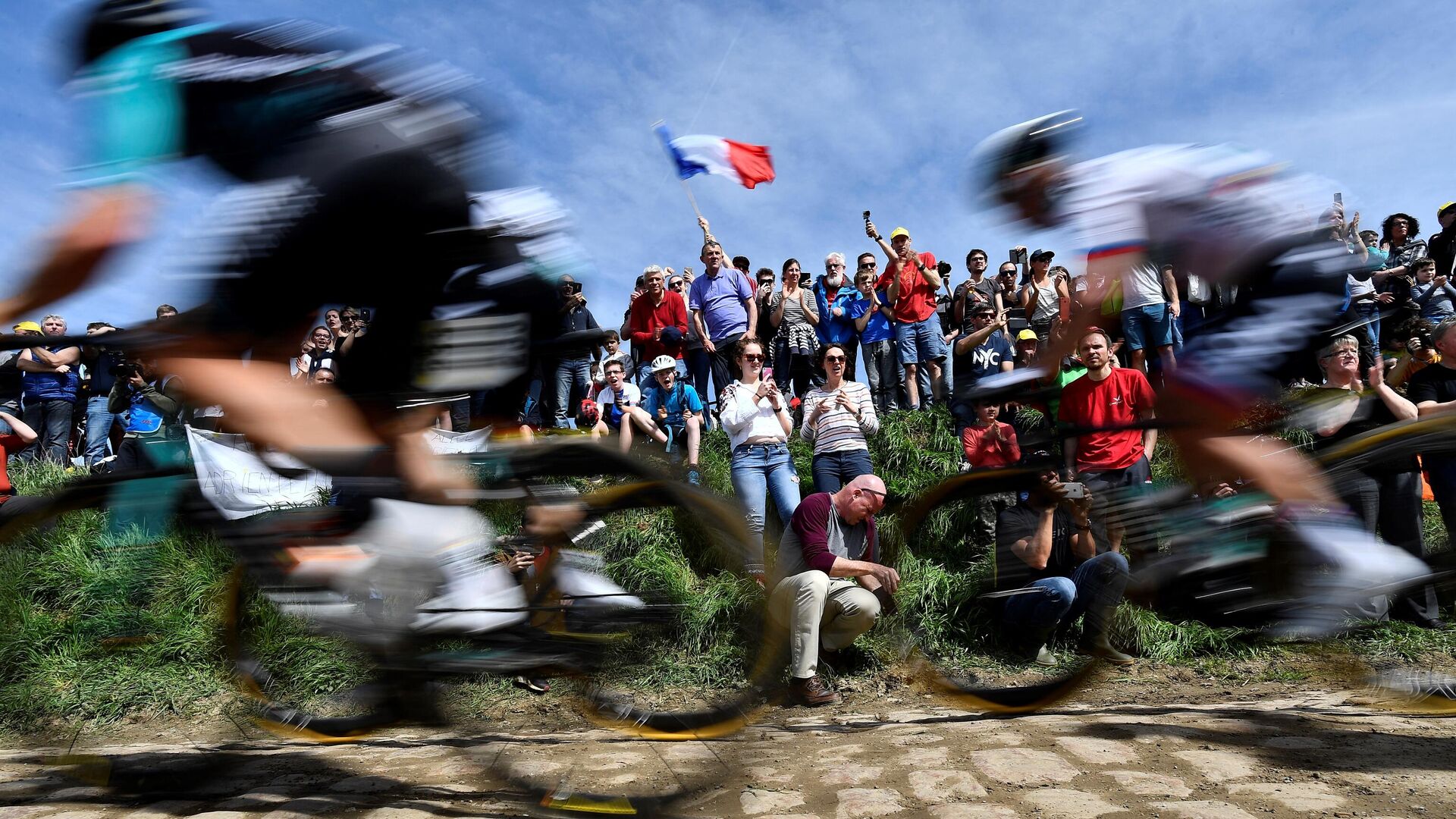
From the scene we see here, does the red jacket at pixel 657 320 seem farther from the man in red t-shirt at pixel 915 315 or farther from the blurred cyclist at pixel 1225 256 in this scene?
the blurred cyclist at pixel 1225 256

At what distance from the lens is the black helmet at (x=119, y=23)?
2229 mm

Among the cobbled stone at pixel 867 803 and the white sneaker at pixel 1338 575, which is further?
the white sneaker at pixel 1338 575

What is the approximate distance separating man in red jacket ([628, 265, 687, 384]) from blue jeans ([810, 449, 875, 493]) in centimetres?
302

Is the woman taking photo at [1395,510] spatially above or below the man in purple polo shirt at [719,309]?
below

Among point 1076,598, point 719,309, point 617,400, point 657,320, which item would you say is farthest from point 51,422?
point 1076,598

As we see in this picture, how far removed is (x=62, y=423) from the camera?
8672 millimetres

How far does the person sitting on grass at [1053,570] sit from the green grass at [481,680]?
0.43 feet

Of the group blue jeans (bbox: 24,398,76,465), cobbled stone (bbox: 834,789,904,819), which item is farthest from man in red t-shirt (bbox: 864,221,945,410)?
blue jeans (bbox: 24,398,76,465)

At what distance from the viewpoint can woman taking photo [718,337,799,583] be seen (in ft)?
21.2

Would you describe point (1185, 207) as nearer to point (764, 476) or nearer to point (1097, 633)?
point (1097, 633)

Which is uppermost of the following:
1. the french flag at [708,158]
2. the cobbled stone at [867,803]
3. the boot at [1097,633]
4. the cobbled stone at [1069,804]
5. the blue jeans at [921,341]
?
the french flag at [708,158]

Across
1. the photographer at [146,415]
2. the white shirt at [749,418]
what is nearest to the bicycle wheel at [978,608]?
the white shirt at [749,418]

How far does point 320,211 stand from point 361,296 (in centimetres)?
29

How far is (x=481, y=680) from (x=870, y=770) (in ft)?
5.08
